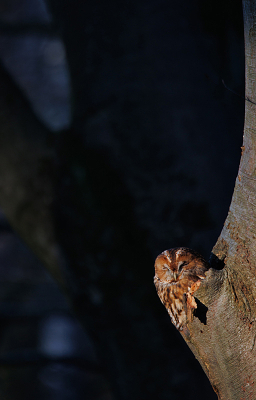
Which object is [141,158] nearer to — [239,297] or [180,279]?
[180,279]

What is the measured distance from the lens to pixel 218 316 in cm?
37

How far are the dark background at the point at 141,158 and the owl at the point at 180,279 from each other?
1.43 ft

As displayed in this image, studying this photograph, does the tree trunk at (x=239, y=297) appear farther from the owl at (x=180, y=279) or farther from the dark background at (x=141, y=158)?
the dark background at (x=141, y=158)

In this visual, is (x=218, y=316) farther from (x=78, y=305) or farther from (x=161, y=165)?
(x=78, y=305)

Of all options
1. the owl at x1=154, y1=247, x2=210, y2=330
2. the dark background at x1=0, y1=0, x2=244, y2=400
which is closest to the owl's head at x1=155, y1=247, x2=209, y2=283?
the owl at x1=154, y1=247, x2=210, y2=330

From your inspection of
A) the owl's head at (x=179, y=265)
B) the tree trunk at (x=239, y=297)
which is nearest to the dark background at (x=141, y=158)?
the owl's head at (x=179, y=265)

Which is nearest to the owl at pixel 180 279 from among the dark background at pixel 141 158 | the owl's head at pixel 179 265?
the owl's head at pixel 179 265

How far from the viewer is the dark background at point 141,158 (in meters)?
0.95

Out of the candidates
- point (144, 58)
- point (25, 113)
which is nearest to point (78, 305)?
point (25, 113)

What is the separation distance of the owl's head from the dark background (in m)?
0.43

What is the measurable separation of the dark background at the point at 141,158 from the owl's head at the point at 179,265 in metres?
0.43

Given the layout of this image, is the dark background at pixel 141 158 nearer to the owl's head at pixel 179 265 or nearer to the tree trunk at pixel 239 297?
the owl's head at pixel 179 265

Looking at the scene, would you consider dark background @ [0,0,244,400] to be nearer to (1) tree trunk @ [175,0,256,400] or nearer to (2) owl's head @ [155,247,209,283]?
(2) owl's head @ [155,247,209,283]

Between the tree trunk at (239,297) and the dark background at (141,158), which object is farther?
the dark background at (141,158)
